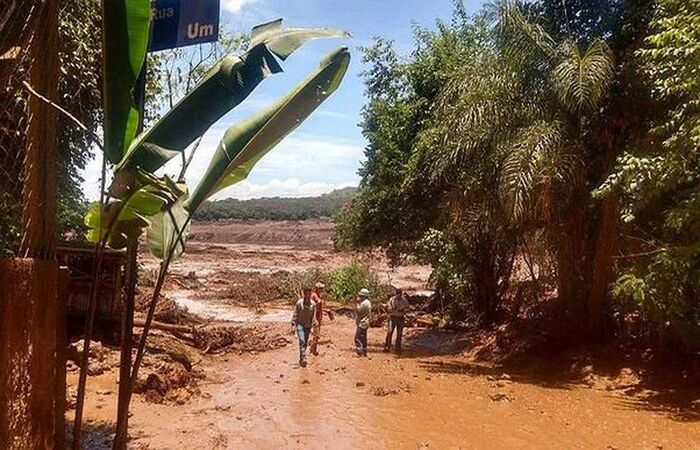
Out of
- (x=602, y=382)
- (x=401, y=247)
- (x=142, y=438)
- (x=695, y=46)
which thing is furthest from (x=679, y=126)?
(x=401, y=247)

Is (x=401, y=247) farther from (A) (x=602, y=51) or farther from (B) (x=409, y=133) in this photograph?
(A) (x=602, y=51)

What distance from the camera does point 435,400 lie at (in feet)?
31.3

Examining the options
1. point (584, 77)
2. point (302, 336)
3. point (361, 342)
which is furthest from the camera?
point (361, 342)

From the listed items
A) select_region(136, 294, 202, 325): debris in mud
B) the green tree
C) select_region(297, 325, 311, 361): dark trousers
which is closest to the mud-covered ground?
select_region(297, 325, 311, 361): dark trousers

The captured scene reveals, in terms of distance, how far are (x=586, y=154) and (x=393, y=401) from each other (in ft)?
18.5

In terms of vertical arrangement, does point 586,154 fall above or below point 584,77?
below

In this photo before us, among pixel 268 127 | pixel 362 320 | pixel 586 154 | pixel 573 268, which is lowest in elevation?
pixel 362 320

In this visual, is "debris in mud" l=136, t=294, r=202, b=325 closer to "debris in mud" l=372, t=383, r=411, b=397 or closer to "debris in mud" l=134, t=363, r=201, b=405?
"debris in mud" l=134, t=363, r=201, b=405

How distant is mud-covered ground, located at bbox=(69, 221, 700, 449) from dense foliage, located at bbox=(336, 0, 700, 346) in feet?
4.67

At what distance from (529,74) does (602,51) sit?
4.58 feet

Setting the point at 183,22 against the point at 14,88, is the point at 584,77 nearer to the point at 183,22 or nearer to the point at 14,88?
the point at 183,22

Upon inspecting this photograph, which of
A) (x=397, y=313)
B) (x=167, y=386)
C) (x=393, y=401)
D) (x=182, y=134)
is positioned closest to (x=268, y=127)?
(x=182, y=134)

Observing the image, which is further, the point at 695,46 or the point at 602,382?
the point at 602,382

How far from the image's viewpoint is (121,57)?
332cm
